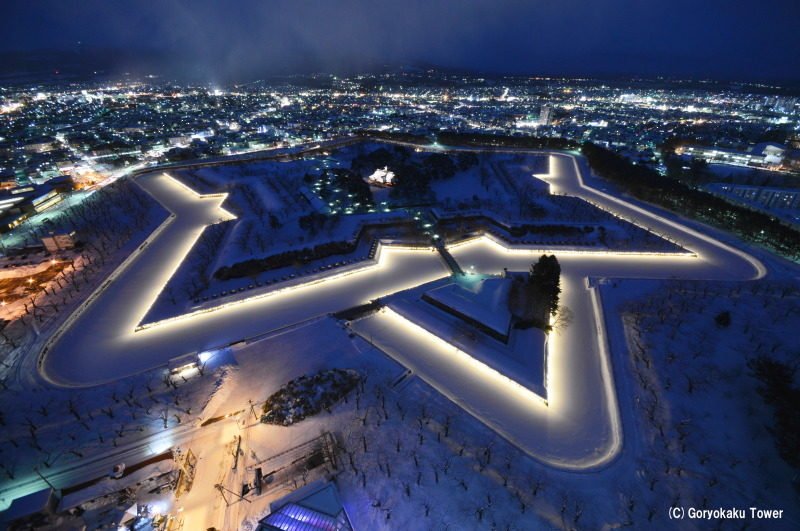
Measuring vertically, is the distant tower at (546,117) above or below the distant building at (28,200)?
above

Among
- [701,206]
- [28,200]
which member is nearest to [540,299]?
[701,206]

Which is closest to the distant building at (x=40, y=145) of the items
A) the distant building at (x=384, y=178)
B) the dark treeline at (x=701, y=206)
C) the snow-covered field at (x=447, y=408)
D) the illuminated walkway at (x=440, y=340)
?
the illuminated walkway at (x=440, y=340)

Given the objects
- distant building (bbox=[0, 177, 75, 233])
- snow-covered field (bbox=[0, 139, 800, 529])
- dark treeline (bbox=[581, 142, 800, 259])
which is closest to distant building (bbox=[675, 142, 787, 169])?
dark treeline (bbox=[581, 142, 800, 259])

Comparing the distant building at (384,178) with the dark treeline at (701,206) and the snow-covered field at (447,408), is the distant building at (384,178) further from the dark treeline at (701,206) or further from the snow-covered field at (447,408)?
the dark treeline at (701,206)

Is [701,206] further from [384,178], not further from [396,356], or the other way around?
[396,356]

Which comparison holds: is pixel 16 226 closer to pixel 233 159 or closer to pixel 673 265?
pixel 233 159
